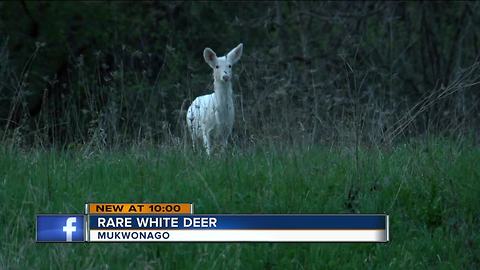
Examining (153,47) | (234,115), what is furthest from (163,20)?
→ (234,115)

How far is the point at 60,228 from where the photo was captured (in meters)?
6.32

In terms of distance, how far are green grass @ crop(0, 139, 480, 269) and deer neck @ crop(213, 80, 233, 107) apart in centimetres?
338

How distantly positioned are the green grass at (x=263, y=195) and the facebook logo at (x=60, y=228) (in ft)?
Answer: 0.21

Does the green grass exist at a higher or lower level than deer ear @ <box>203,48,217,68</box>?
lower

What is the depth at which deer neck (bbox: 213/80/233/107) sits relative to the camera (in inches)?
471

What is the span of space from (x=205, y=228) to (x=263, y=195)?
103cm

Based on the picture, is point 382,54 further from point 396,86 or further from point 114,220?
point 114,220

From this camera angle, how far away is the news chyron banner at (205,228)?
20.2 ft

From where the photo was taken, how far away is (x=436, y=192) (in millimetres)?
7312

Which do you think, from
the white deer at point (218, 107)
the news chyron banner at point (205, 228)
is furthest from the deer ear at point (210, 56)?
the news chyron banner at point (205, 228)

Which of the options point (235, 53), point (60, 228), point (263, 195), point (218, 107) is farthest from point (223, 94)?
point (60, 228)

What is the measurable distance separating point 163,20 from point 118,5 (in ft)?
3.25

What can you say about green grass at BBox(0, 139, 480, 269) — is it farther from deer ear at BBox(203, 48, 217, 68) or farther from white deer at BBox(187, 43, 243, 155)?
deer ear at BBox(203, 48, 217, 68)

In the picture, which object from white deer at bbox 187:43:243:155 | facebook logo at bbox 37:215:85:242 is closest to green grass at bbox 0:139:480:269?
facebook logo at bbox 37:215:85:242
